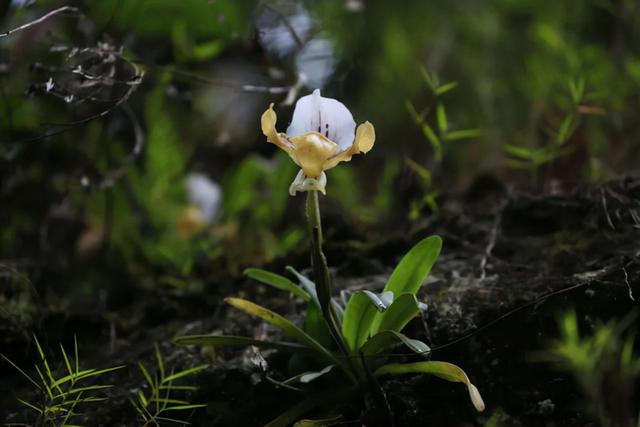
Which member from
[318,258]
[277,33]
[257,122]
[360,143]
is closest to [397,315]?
[318,258]

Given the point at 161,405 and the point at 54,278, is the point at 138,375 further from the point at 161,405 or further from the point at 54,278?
the point at 54,278

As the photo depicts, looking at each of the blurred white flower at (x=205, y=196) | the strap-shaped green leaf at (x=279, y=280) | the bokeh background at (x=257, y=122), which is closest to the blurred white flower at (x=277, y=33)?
the bokeh background at (x=257, y=122)

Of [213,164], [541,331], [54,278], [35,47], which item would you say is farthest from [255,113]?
[541,331]

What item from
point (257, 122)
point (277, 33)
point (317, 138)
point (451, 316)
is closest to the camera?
point (317, 138)

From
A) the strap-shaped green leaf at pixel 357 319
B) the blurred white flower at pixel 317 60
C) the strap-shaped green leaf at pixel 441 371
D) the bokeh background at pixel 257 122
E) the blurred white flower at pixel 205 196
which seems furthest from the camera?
the blurred white flower at pixel 205 196

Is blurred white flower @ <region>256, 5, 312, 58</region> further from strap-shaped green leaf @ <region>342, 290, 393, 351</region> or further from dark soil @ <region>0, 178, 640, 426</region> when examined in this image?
strap-shaped green leaf @ <region>342, 290, 393, 351</region>

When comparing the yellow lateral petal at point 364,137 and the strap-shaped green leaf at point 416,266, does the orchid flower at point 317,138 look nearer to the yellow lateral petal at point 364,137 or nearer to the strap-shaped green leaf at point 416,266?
the yellow lateral petal at point 364,137

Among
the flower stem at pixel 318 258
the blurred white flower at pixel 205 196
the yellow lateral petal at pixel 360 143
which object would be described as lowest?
the blurred white flower at pixel 205 196

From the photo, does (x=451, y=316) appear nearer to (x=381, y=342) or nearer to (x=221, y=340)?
(x=381, y=342)
